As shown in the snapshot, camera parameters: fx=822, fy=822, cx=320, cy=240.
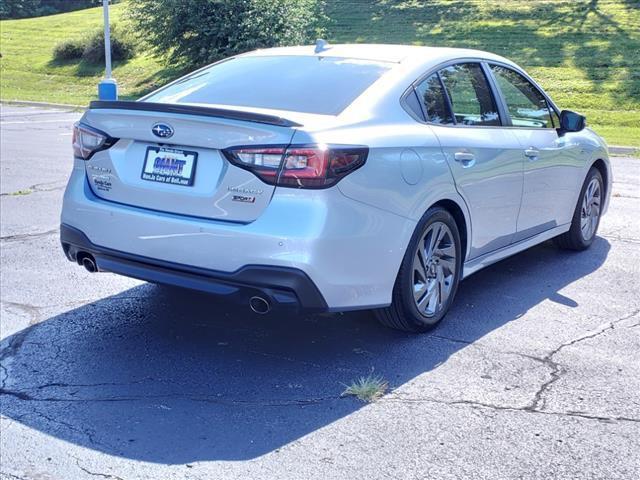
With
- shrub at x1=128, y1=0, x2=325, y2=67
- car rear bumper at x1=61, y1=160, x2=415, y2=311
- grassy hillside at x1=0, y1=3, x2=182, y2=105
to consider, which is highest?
car rear bumper at x1=61, y1=160, x2=415, y2=311

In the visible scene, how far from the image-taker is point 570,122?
6.46 m

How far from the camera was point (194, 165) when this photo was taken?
4.33 metres

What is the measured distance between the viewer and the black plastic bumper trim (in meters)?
4.10

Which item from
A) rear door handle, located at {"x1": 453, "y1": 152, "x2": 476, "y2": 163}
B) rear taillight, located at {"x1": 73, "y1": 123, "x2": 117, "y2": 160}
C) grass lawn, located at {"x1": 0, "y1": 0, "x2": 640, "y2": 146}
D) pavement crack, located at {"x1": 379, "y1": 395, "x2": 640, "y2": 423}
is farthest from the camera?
grass lawn, located at {"x1": 0, "y1": 0, "x2": 640, "y2": 146}

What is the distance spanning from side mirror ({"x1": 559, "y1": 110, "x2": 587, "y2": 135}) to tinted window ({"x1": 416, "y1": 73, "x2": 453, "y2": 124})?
167cm

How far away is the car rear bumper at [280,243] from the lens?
4082mm

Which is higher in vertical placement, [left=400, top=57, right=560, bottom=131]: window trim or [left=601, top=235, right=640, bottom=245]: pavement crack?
[left=400, top=57, right=560, bottom=131]: window trim

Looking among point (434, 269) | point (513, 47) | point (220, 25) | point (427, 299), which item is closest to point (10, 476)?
point (427, 299)

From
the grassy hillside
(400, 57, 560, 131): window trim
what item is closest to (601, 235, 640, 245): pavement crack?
(400, 57, 560, 131): window trim

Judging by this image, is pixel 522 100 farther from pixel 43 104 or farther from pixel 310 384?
pixel 43 104

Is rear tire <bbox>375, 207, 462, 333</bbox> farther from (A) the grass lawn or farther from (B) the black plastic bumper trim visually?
(A) the grass lawn

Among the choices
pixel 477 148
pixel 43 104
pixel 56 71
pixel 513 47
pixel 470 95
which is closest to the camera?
pixel 477 148

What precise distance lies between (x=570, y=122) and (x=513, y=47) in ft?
67.9

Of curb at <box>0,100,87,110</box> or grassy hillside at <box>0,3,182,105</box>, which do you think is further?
grassy hillside at <box>0,3,182,105</box>
